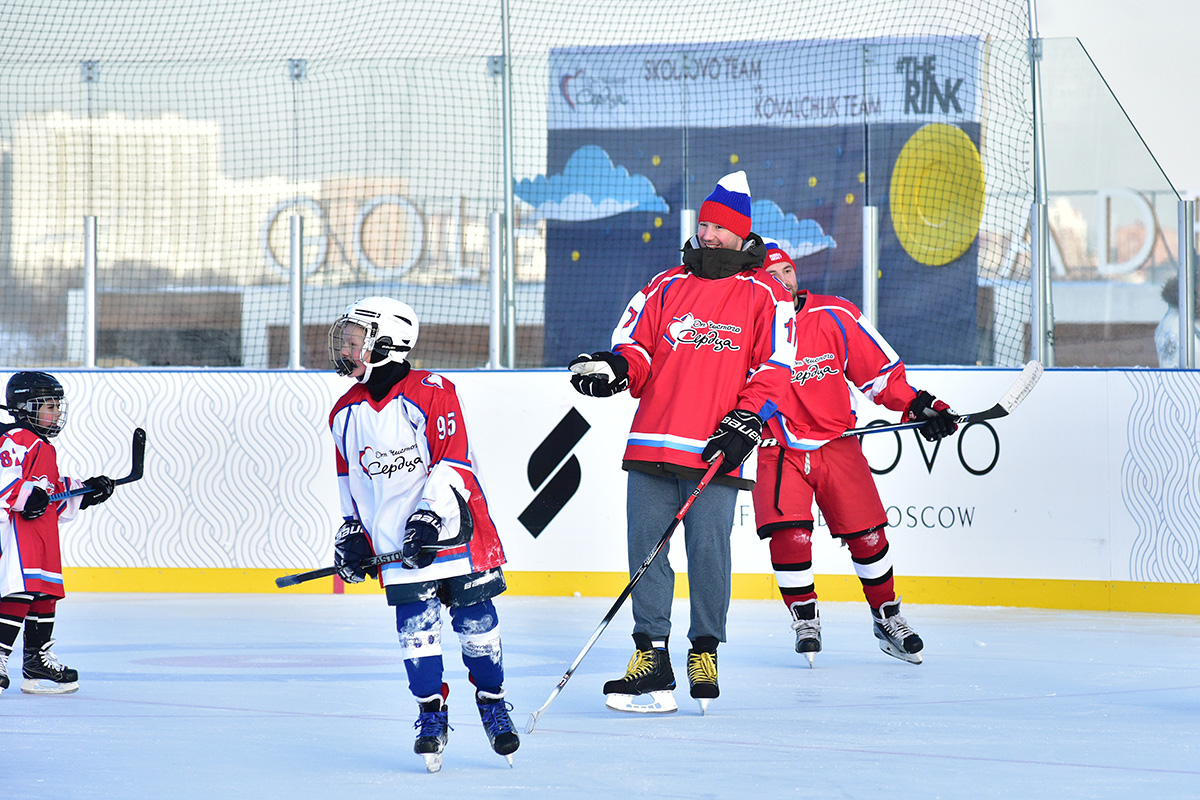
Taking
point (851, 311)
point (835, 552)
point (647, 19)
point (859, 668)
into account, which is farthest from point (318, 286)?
point (859, 668)

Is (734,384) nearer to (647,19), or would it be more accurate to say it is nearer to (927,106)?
(927,106)

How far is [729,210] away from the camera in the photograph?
152 inches

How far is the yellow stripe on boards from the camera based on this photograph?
6078 mm

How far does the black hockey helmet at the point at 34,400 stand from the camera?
14.2 feet

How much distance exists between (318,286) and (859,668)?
12.2 ft

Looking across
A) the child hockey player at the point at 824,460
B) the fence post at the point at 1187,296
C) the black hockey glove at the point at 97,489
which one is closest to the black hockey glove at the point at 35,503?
the black hockey glove at the point at 97,489

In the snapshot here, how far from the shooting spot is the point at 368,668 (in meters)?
4.58

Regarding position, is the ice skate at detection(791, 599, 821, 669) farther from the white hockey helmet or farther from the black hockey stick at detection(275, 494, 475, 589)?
the white hockey helmet

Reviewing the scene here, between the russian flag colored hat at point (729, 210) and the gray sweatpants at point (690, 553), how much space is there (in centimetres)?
68

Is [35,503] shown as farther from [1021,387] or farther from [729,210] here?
[1021,387]

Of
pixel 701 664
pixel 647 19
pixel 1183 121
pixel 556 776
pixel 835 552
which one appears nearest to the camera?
pixel 556 776

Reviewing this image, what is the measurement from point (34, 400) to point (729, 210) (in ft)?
6.94

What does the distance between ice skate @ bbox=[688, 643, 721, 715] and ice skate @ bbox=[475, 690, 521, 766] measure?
69 centimetres

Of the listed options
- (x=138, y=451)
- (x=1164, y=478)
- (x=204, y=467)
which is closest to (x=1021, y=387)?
(x=1164, y=478)
